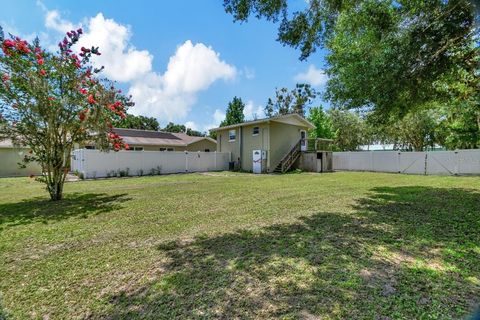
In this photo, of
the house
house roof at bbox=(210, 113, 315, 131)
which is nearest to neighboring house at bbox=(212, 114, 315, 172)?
house roof at bbox=(210, 113, 315, 131)

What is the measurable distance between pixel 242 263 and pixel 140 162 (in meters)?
13.9

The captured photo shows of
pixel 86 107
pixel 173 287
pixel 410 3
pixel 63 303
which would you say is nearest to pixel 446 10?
pixel 410 3

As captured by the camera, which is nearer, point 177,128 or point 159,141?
point 159,141

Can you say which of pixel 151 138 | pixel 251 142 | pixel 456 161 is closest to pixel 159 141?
pixel 151 138

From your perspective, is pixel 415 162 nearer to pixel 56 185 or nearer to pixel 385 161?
pixel 385 161

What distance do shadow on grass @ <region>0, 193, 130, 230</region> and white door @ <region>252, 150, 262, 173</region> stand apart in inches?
403

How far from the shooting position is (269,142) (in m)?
17.3

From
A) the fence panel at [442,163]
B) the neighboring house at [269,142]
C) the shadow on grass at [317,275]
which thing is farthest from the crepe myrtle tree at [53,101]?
the fence panel at [442,163]

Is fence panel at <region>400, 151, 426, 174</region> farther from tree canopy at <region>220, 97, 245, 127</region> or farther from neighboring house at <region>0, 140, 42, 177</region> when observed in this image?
neighboring house at <region>0, 140, 42, 177</region>

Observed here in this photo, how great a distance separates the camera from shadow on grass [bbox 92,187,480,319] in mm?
2172

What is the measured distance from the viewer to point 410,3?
18.9ft

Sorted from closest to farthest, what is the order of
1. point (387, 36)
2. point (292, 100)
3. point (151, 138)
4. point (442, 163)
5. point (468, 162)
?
point (387, 36) < point (468, 162) < point (442, 163) < point (151, 138) < point (292, 100)

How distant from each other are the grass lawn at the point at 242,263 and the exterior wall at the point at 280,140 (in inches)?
465

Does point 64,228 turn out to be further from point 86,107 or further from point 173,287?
point 86,107
